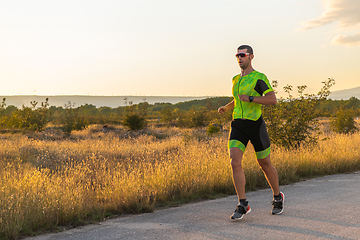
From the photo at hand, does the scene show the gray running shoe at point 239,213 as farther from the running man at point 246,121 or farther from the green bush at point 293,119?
the green bush at point 293,119

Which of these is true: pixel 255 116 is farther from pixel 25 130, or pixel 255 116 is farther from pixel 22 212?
pixel 25 130

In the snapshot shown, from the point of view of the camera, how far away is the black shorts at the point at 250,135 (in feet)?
14.6

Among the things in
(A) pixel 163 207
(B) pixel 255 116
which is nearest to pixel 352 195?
(B) pixel 255 116

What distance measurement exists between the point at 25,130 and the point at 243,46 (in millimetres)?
22050

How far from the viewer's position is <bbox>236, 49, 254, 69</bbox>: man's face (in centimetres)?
448

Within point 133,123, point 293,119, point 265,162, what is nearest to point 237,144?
point 265,162

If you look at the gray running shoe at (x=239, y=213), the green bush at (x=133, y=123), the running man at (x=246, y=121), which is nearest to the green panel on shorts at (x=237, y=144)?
the running man at (x=246, y=121)

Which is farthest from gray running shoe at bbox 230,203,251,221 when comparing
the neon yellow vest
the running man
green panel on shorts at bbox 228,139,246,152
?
the neon yellow vest

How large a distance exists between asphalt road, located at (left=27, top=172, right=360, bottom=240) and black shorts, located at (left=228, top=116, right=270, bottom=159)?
3.19 feet

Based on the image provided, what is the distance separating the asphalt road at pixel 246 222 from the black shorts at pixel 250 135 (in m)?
0.97

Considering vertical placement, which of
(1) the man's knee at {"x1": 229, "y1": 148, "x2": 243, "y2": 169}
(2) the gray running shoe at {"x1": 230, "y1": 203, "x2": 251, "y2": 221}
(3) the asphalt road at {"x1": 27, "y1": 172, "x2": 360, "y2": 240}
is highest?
(1) the man's knee at {"x1": 229, "y1": 148, "x2": 243, "y2": 169}

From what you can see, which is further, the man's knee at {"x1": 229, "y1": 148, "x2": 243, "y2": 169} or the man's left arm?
the man's knee at {"x1": 229, "y1": 148, "x2": 243, "y2": 169}

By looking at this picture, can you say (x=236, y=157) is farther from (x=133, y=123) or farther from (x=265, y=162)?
(x=133, y=123)

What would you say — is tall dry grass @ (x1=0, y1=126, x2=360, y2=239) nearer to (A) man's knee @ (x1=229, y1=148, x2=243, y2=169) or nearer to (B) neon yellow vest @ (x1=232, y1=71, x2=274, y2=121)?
(A) man's knee @ (x1=229, y1=148, x2=243, y2=169)
